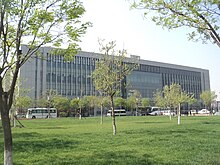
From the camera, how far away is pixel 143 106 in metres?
87.2

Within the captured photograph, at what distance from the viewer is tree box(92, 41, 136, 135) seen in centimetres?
1930

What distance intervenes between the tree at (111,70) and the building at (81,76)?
145 feet

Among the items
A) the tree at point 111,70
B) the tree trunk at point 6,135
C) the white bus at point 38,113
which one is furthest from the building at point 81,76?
the tree trunk at point 6,135

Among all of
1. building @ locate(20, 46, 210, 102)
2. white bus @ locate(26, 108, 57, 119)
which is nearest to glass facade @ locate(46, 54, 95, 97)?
building @ locate(20, 46, 210, 102)

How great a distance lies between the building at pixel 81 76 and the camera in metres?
82.9

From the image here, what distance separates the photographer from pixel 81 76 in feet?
307

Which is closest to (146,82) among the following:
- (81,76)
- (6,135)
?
(81,76)

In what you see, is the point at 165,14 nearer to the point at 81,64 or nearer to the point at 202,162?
the point at 202,162

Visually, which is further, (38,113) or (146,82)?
(146,82)

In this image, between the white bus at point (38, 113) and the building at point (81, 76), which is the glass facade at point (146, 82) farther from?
the white bus at point (38, 113)

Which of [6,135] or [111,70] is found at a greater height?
[111,70]

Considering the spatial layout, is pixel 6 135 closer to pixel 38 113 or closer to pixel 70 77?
pixel 38 113

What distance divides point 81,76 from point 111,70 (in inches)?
2926

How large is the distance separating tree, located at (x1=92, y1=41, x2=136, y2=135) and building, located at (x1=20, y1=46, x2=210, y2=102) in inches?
1738
